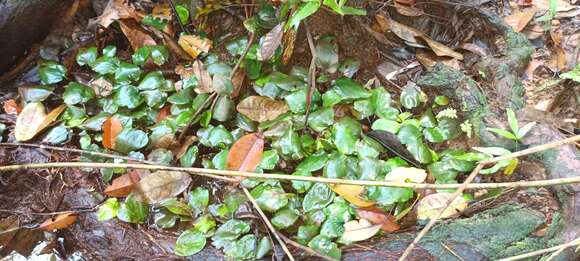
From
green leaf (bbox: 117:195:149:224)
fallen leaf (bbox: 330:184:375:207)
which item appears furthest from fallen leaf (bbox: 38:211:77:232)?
fallen leaf (bbox: 330:184:375:207)

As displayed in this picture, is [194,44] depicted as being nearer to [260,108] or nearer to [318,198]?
[260,108]

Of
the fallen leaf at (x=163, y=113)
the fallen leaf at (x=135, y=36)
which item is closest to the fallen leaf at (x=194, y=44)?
the fallen leaf at (x=135, y=36)

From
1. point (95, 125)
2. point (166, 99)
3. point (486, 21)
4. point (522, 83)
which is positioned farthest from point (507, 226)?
point (95, 125)

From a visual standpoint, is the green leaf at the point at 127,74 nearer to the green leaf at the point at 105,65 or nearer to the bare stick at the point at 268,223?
the green leaf at the point at 105,65

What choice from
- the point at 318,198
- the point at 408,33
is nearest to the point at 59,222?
the point at 318,198

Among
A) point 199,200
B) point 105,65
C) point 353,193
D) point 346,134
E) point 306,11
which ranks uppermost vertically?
point 306,11

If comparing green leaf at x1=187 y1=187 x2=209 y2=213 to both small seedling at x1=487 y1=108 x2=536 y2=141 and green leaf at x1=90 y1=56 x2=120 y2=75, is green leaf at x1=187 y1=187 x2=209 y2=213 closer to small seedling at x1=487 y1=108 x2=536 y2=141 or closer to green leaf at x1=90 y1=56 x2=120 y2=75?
green leaf at x1=90 y1=56 x2=120 y2=75

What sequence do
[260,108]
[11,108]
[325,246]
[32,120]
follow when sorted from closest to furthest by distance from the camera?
[325,246] < [260,108] < [32,120] < [11,108]
